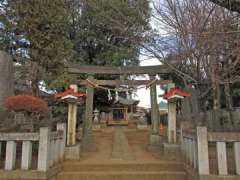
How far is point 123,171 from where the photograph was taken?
640 centimetres

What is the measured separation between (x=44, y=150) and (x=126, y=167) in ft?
7.75

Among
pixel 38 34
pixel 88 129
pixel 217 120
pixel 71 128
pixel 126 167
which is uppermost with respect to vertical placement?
pixel 38 34

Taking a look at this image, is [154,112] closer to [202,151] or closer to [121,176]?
[121,176]

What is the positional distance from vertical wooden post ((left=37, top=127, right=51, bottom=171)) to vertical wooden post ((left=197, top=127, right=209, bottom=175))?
306cm

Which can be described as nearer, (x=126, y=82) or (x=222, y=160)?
(x=222, y=160)

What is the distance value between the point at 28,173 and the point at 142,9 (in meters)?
10.4

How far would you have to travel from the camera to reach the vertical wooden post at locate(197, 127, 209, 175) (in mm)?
4895

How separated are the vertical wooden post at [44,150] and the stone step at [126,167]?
1500 mm

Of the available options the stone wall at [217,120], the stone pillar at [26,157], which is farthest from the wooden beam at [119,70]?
the stone pillar at [26,157]

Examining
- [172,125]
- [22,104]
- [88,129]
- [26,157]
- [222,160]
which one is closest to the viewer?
[222,160]

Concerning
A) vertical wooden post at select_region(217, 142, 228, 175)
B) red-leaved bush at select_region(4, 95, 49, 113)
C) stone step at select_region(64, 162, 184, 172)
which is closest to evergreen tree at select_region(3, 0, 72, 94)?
red-leaved bush at select_region(4, 95, 49, 113)

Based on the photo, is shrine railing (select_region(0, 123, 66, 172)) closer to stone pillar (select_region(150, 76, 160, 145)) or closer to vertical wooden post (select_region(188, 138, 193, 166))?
vertical wooden post (select_region(188, 138, 193, 166))

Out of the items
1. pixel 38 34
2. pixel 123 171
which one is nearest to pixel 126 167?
pixel 123 171

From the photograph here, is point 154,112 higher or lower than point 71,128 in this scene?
higher
